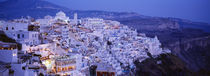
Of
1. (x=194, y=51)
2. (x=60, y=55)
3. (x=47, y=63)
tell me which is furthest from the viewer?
(x=194, y=51)

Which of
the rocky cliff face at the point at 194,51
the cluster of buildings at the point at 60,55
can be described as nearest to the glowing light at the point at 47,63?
the cluster of buildings at the point at 60,55

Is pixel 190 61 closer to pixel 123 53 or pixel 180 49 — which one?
pixel 180 49

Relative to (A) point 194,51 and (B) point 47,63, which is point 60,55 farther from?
(A) point 194,51

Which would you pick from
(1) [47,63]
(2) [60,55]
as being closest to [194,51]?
(2) [60,55]

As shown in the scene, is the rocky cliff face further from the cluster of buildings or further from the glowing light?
the glowing light

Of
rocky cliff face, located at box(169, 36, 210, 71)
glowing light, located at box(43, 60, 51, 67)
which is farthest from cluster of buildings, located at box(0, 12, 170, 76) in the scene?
rocky cliff face, located at box(169, 36, 210, 71)

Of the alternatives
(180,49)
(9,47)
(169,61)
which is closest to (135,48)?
(169,61)

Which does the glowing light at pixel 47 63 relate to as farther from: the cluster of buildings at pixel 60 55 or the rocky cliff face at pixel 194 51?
the rocky cliff face at pixel 194 51

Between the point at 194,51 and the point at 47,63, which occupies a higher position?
the point at 47,63

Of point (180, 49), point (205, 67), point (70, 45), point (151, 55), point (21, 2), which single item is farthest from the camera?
point (21, 2)

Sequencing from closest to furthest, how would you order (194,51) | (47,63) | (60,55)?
(47,63) → (60,55) → (194,51)

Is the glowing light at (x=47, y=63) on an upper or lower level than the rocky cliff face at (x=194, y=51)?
upper
